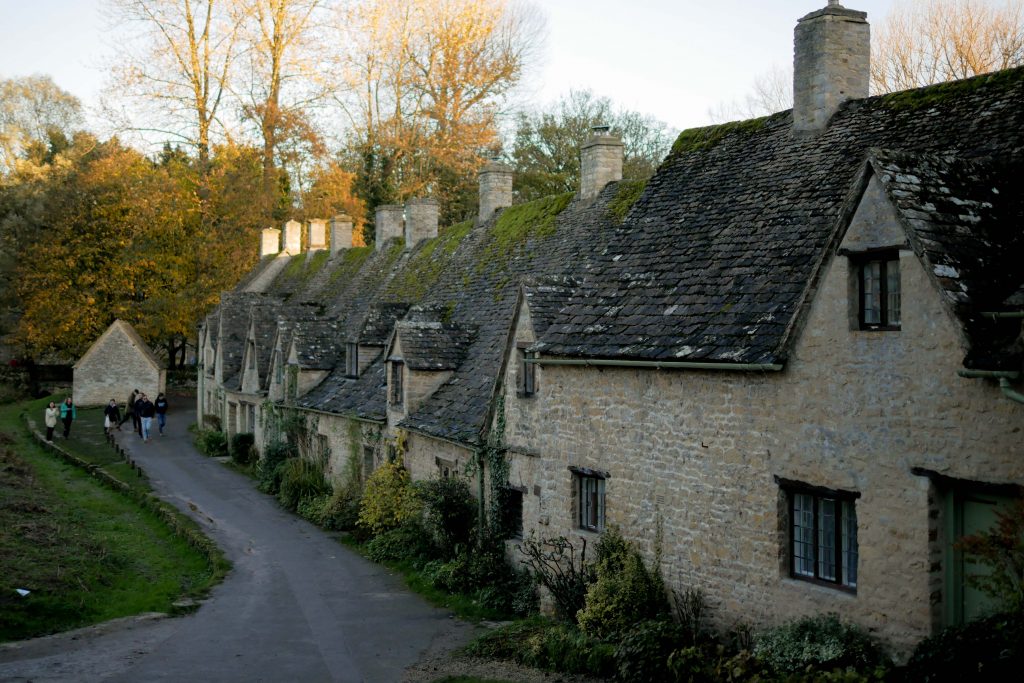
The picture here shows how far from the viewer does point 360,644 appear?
15922 millimetres

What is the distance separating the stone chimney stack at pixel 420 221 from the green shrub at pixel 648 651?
2348cm

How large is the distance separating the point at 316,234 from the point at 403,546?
30535 millimetres

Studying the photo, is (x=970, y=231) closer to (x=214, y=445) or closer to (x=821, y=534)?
(x=821, y=534)

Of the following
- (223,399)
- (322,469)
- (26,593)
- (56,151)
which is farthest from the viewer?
(56,151)

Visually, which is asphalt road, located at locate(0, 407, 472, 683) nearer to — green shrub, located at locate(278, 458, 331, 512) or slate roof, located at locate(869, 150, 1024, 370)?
green shrub, located at locate(278, 458, 331, 512)

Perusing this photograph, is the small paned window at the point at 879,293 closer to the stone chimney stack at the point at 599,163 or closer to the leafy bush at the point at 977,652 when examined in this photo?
the leafy bush at the point at 977,652

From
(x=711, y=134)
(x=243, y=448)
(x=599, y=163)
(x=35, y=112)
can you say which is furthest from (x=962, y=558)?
(x=35, y=112)

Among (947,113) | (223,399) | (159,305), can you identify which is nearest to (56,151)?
(159,305)

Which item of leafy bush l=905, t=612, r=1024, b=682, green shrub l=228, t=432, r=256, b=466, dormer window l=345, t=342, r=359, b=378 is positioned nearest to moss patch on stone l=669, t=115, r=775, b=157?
leafy bush l=905, t=612, r=1024, b=682

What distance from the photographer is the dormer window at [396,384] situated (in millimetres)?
23516

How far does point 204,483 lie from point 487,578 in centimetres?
1591

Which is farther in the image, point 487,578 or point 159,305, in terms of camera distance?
point 159,305

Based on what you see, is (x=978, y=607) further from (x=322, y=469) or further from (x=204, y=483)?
(x=204, y=483)

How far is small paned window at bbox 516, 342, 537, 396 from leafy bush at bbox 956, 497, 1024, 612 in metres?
8.98
